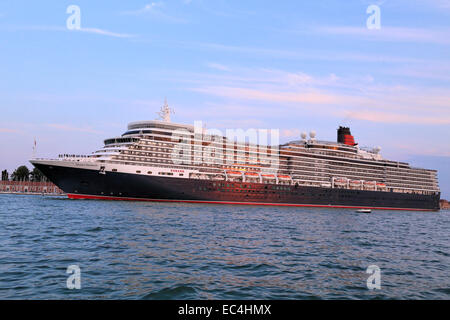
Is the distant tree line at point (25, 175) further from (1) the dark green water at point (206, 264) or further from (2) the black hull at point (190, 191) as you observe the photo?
(1) the dark green water at point (206, 264)

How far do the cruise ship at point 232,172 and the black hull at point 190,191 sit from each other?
0.17 meters

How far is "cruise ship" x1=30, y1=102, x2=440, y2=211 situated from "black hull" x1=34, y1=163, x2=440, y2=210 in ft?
0.55

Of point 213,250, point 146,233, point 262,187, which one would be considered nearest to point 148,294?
point 213,250

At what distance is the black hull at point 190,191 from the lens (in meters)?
56.8

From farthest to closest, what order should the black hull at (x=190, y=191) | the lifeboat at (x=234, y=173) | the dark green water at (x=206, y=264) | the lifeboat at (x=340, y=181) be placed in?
the lifeboat at (x=340, y=181)
the lifeboat at (x=234, y=173)
the black hull at (x=190, y=191)
the dark green water at (x=206, y=264)

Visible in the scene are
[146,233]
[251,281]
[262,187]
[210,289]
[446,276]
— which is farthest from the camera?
[262,187]

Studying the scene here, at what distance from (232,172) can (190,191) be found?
12.4 m

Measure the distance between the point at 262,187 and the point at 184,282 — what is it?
60.0 metres

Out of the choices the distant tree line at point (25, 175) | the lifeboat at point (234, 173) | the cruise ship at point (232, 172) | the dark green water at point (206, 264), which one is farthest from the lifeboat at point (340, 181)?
the distant tree line at point (25, 175)

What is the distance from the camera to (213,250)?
57.3ft

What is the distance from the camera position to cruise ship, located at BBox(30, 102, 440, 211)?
2265 inches

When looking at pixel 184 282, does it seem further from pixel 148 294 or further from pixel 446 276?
pixel 446 276

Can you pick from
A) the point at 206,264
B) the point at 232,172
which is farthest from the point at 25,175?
the point at 206,264

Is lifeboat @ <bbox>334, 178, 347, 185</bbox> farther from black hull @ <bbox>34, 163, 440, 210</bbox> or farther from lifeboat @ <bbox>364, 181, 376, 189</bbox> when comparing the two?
lifeboat @ <bbox>364, 181, 376, 189</bbox>
